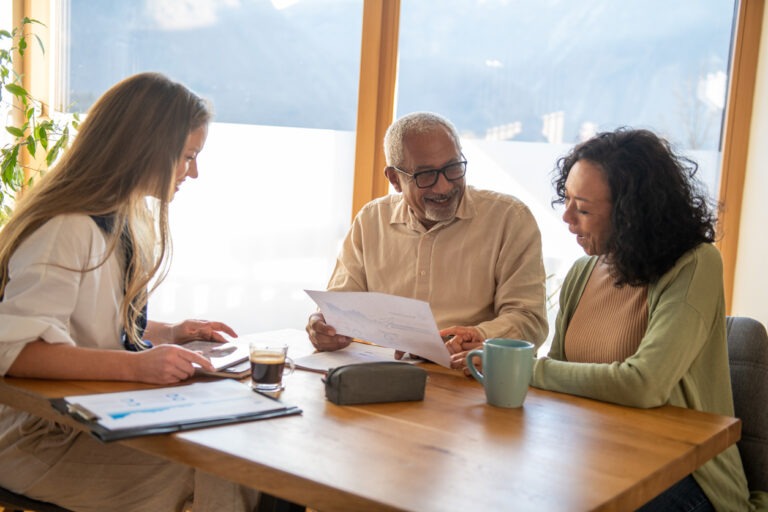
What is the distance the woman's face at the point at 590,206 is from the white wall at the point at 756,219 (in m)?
1.36

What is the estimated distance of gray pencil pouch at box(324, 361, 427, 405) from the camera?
133 cm

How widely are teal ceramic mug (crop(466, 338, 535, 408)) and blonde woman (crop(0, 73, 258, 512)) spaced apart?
0.47m

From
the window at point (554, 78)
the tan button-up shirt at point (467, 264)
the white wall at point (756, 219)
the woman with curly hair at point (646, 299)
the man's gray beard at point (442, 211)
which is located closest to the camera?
the woman with curly hair at point (646, 299)

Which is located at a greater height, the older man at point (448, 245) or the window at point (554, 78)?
the window at point (554, 78)

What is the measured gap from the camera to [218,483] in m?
1.33

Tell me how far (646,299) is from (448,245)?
706mm

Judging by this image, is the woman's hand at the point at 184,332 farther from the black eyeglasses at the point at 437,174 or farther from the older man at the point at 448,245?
the black eyeglasses at the point at 437,174

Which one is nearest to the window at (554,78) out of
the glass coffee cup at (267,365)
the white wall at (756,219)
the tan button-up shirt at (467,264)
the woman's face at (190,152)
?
the white wall at (756,219)

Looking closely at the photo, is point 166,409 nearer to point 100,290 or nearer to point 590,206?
point 100,290

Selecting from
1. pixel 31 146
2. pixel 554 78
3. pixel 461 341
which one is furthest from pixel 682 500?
pixel 31 146

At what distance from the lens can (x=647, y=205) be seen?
1630 millimetres

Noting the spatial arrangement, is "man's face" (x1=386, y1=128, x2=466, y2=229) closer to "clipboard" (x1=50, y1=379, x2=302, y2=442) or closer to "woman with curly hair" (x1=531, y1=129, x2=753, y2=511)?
"woman with curly hair" (x1=531, y1=129, x2=753, y2=511)

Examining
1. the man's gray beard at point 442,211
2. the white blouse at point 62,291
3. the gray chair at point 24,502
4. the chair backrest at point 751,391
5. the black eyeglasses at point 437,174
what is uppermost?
the black eyeglasses at point 437,174

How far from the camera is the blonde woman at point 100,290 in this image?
4.48ft
